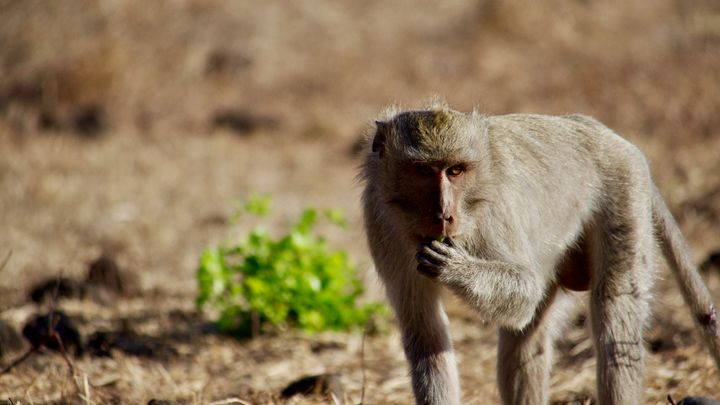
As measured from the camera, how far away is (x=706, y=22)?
14727 millimetres

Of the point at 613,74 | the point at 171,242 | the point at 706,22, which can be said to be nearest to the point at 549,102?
the point at 613,74

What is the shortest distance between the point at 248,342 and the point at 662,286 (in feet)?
11.2

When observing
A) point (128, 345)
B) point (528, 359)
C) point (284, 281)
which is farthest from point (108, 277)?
point (528, 359)

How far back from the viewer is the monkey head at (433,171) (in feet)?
11.7

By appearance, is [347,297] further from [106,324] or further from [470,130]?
[470,130]

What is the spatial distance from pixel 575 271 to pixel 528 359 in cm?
52

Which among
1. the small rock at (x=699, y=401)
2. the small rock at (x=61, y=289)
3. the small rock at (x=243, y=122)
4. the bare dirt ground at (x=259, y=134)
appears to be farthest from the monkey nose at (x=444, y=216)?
the small rock at (x=243, y=122)

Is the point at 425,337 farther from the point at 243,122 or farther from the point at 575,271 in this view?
the point at 243,122

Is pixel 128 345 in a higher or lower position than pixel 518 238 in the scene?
lower

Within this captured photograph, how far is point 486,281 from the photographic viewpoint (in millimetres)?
3670

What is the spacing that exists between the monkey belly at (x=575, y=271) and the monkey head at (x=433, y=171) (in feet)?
3.22

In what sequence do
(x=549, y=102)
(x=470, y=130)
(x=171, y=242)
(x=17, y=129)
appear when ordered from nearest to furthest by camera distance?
(x=470, y=130), (x=171, y=242), (x=17, y=129), (x=549, y=102)

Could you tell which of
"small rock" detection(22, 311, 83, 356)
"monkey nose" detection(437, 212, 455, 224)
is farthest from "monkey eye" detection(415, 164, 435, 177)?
"small rock" detection(22, 311, 83, 356)

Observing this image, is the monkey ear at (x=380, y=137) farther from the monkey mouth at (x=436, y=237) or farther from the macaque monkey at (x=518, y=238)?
the monkey mouth at (x=436, y=237)
